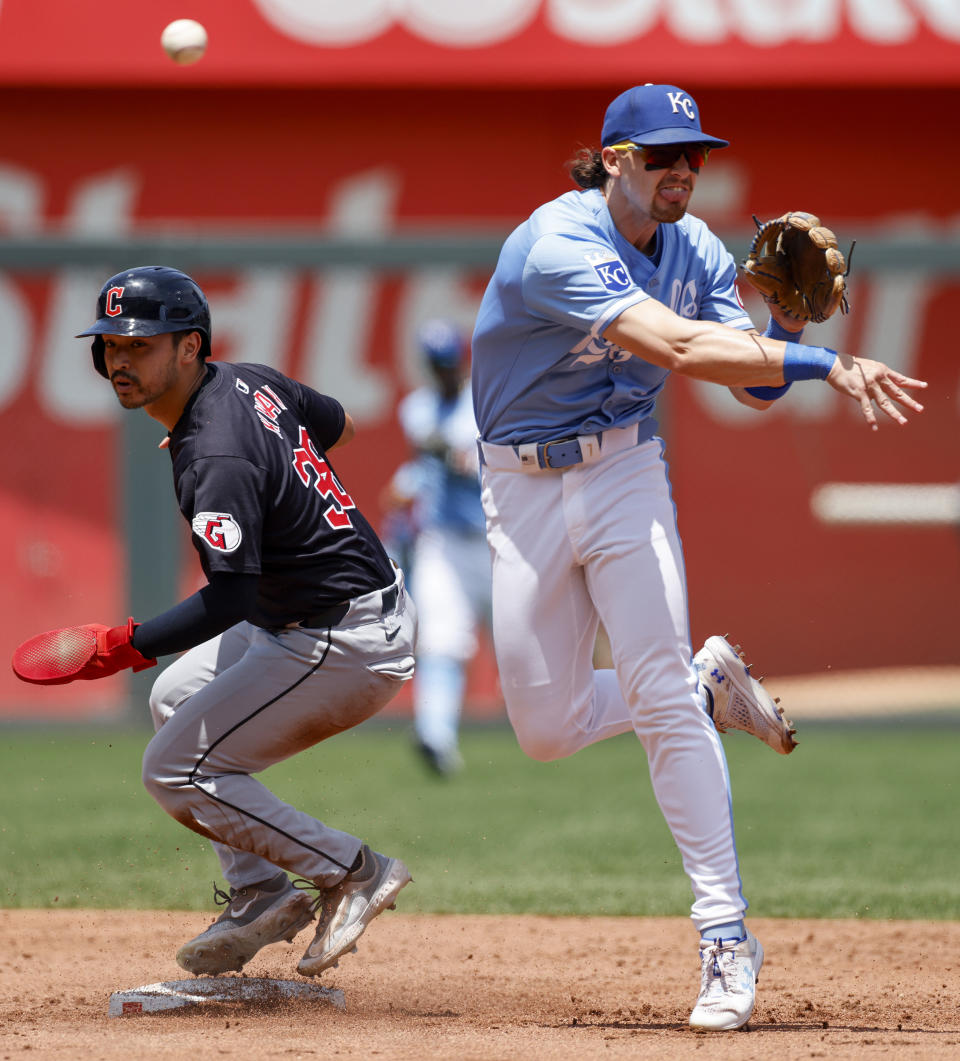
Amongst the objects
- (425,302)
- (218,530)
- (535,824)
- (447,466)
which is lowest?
(535,824)

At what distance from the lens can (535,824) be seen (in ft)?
22.9

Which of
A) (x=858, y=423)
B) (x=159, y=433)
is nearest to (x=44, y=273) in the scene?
(x=159, y=433)

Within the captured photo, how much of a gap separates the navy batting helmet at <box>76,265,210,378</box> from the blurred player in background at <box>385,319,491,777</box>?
4105 millimetres

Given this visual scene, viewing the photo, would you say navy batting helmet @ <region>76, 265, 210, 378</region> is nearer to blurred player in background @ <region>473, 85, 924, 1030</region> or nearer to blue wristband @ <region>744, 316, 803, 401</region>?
blurred player in background @ <region>473, 85, 924, 1030</region>

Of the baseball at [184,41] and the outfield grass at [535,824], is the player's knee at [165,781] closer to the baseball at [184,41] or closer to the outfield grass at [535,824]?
the outfield grass at [535,824]

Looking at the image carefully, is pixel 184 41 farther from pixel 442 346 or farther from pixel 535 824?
pixel 535 824

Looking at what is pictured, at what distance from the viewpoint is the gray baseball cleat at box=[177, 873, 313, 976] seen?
4.08 metres

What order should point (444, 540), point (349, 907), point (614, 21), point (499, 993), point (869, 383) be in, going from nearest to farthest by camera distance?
point (869, 383)
point (349, 907)
point (499, 993)
point (444, 540)
point (614, 21)

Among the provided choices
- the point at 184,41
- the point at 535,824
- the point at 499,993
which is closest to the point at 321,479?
the point at 499,993

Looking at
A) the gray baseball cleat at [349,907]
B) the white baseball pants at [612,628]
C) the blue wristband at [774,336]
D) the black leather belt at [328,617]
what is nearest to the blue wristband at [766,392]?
the blue wristband at [774,336]

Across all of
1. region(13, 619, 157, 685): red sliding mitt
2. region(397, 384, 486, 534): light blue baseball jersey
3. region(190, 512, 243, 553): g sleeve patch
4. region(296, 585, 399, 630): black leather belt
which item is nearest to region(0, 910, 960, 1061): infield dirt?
region(13, 619, 157, 685): red sliding mitt

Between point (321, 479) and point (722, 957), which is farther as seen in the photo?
point (321, 479)

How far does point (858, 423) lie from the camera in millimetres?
9961

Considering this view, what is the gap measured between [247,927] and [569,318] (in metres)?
1.71
